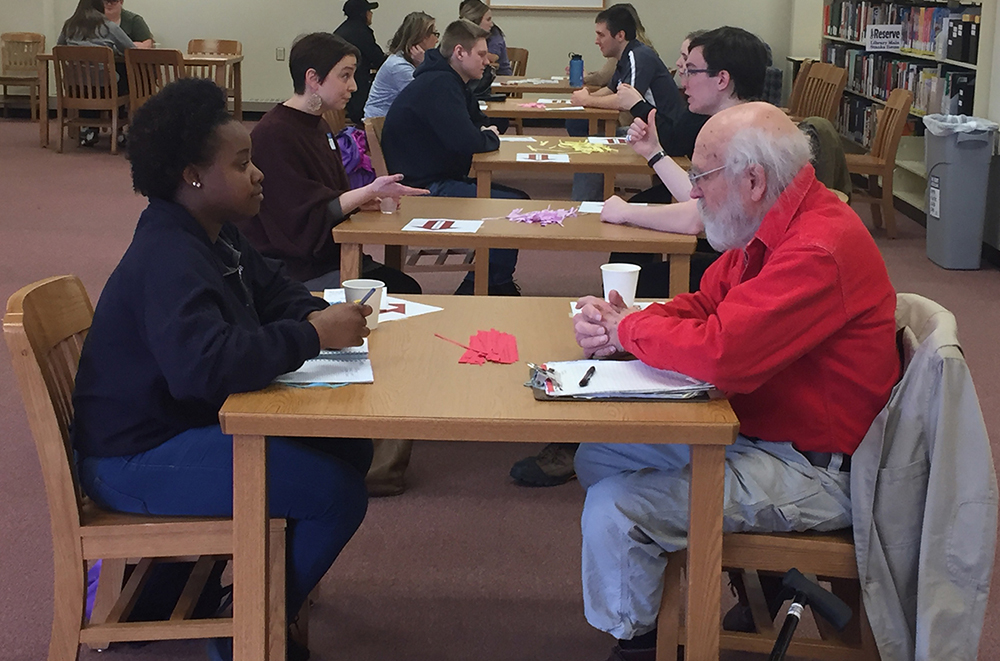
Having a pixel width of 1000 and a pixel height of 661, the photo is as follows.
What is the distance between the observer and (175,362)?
1.72m

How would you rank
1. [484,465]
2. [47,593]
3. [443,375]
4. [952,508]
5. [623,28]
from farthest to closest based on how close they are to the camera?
1. [623,28]
2. [484,465]
3. [47,593]
4. [443,375]
5. [952,508]

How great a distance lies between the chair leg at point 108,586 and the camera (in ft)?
6.81

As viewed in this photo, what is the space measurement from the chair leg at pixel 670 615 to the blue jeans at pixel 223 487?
1.78 feet

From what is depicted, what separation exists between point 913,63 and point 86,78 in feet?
20.2

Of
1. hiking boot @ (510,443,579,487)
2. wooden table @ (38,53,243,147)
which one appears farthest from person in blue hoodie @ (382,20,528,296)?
wooden table @ (38,53,243,147)

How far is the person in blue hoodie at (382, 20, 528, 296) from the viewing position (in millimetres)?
4469

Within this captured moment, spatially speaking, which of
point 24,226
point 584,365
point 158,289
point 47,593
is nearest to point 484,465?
point 47,593

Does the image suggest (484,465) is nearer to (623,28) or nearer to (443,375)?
(443,375)

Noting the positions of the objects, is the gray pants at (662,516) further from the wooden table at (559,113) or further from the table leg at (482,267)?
the wooden table at (559,113)

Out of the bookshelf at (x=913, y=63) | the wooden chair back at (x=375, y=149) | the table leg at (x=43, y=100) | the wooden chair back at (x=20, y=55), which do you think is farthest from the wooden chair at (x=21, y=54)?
the wooden chair back at (x=375, y=149)

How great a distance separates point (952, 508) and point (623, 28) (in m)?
5.22

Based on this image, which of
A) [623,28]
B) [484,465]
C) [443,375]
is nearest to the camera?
[443,375]

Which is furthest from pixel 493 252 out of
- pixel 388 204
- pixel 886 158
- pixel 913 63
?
pixel 913 63

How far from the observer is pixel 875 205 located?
6660 millimetres
